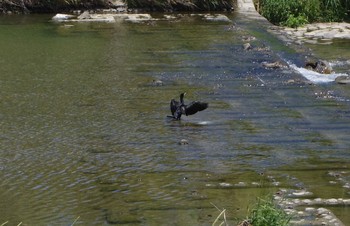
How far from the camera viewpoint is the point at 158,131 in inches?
497

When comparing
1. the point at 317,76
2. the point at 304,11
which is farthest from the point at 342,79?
the point at 304,11

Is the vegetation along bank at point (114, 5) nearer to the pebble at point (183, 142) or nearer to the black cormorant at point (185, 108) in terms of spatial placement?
the black cormorant at point (185, 108)

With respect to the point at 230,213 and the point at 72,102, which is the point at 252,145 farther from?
the point at 72,102

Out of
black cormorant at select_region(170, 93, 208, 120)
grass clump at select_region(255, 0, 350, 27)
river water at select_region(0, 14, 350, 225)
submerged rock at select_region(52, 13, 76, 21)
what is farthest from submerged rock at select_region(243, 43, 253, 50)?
submerged rock at select_region(52, 13, 76, 21)

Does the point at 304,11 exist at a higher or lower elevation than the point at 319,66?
higher

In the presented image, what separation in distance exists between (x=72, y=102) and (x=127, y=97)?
1.07 meters

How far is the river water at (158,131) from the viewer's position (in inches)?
364

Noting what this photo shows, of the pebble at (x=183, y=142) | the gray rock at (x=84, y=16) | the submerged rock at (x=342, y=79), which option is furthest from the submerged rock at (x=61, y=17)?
the pebble at (x=183, y=142)

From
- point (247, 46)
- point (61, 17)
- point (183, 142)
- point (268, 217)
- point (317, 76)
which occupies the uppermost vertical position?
point (268, 217)

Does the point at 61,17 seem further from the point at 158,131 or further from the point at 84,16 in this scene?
the point at 158,131

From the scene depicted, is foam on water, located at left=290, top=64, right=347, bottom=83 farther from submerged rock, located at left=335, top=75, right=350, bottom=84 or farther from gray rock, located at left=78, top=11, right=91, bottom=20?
gray rock, located at left=78, top=11, right=91, bottom=20

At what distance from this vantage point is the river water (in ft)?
30.3

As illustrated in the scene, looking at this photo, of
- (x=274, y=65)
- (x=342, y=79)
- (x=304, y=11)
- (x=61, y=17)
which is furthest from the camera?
(x=61, y=17)

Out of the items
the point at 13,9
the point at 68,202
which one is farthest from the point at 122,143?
the point at 13,9
